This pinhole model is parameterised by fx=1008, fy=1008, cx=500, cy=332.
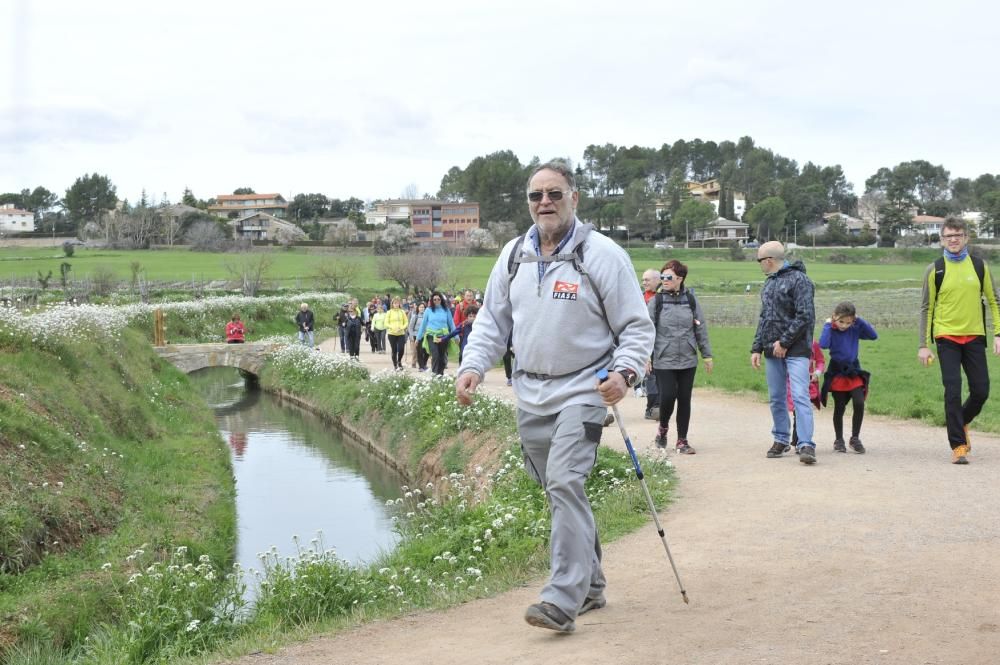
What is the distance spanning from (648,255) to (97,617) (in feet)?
317

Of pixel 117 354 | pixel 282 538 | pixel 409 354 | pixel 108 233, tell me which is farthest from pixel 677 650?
pixel 108 233

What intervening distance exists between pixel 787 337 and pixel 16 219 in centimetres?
15805

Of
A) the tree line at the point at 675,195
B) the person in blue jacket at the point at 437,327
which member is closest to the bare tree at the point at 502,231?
the tree line at the point at 675,195

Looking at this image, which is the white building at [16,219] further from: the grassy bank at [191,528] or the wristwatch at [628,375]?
the wristwatch at [628,375]

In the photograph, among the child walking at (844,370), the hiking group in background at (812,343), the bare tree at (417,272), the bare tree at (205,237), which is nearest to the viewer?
the hiking group in background at (812,343)

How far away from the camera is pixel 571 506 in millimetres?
5129

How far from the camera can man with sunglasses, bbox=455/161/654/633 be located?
16.8ft

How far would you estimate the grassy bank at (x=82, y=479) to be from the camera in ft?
28.6

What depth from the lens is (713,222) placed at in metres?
128

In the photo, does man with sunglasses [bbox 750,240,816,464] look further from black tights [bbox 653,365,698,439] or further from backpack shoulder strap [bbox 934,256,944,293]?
backpack shoulder strap [bbox 934,256,944,293]

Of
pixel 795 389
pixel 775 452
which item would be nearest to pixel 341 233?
pixel 775 452

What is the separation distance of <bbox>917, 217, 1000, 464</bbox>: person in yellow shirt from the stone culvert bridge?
82.2ft

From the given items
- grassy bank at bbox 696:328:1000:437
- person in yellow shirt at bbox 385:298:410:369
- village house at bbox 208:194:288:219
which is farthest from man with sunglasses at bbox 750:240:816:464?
village house at bbox 208:194:288:219

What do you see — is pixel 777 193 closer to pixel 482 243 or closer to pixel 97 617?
pixel 482 243
